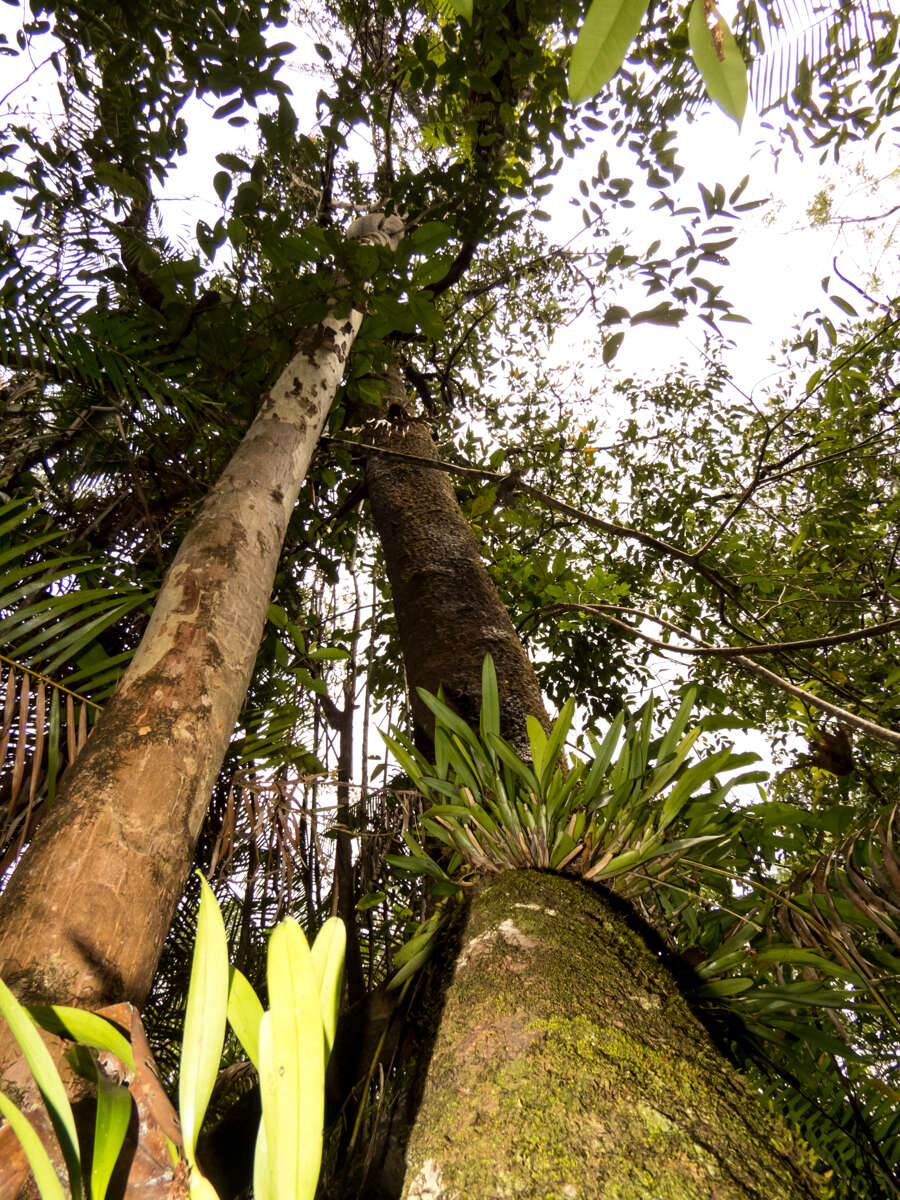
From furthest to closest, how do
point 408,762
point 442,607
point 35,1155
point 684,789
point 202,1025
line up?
point 442,607 → point 408,762 → point 684,789 → point 202,1025 → point 35,1155

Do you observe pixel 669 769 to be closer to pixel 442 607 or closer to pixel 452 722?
pixel 452 722

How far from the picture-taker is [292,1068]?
460mm

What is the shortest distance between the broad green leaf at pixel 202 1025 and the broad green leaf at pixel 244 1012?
0.08 feet

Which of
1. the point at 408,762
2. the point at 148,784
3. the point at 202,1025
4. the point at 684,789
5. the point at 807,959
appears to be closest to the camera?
the point at 202,1025

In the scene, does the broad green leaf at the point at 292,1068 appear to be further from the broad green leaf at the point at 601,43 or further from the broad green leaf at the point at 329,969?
the broad green leaf at the point at 601,43

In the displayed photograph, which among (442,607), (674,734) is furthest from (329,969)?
(442,607)

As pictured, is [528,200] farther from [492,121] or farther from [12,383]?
[12,383]

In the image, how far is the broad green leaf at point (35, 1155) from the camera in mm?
358

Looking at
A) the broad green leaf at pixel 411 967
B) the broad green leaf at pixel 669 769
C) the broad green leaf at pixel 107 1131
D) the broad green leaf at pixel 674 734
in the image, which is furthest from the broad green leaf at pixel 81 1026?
the broad green leaf at pixel 674 734

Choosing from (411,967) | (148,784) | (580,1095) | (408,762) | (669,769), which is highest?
(669,769)

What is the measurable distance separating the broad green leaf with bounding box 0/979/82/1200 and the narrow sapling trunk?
0.13 m

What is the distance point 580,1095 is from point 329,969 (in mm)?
277

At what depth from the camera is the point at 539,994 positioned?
74 cm

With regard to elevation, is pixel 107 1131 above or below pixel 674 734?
below
